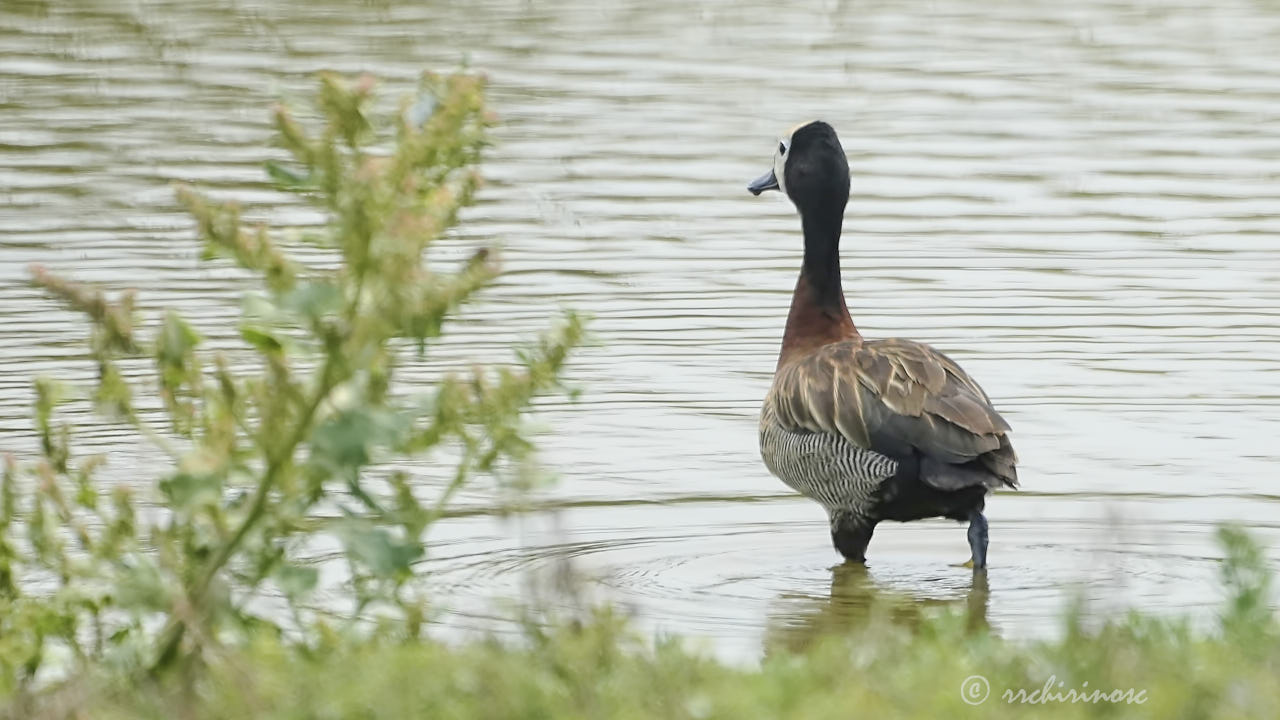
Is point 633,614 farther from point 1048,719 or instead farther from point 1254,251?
point 1254,251

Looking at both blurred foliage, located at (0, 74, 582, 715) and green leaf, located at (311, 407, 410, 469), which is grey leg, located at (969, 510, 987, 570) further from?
green leaf, located at (311, 407, 410, 469)

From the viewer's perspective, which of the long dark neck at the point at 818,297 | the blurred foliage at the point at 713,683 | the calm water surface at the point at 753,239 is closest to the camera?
the blurred foliage at the point at 713,683

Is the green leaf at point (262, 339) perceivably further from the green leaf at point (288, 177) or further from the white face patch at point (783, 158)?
the white face patch at point (783, 158)

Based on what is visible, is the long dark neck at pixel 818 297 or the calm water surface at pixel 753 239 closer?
the calm water surface at pixel 753 239

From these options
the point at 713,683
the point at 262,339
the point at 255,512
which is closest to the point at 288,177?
the point at 262,339

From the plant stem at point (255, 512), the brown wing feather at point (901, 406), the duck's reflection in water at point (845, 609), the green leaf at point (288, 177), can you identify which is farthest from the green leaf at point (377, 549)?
the brown wing feather at point (901, 406)

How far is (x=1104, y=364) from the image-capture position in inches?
467

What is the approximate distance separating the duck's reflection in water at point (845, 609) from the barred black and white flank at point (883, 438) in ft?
0.85

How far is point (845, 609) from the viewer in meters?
8.34

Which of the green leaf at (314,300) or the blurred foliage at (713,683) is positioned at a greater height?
the green leaf at (314,300)

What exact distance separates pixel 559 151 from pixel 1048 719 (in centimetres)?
1268

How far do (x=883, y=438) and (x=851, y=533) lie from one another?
0.48 metres

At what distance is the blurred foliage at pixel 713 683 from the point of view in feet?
15.1

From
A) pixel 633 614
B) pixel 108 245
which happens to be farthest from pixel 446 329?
pixel 633 614
